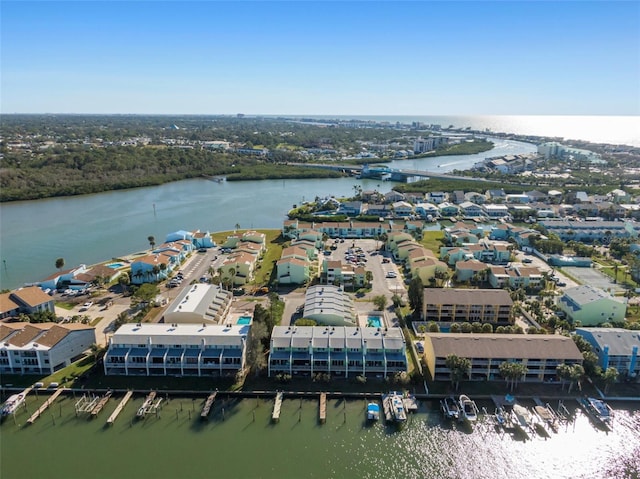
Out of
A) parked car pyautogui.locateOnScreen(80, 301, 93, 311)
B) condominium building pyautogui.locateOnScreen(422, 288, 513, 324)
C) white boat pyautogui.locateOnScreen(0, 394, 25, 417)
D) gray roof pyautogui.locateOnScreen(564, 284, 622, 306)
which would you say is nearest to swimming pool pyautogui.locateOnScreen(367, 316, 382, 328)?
condominium building pyautogui.locateOnScreen(422, 288, 513, 324)

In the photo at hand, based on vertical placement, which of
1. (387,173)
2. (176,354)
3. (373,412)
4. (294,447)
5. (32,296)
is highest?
(32,296)

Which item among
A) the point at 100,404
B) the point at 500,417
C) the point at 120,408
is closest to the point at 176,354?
the point at 120,408

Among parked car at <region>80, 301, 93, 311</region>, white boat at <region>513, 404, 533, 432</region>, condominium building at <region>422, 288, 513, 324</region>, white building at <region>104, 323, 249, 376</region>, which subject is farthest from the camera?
parked car at <region>80, 301, 93, 311</region>

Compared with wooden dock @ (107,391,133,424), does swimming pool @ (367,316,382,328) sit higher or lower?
higher

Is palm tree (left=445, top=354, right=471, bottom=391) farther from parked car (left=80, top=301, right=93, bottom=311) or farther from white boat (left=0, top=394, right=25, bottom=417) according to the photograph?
parked car (left=80, top=301, right=93, bottom=311)

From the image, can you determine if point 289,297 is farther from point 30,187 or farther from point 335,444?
point 30,187

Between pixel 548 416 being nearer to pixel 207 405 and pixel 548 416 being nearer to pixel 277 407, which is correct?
pixel 277 407

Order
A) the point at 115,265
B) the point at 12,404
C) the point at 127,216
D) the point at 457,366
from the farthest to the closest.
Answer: the point at 127,216 < the point at 115,265 < the point at 457,366 < the point at 12,404
